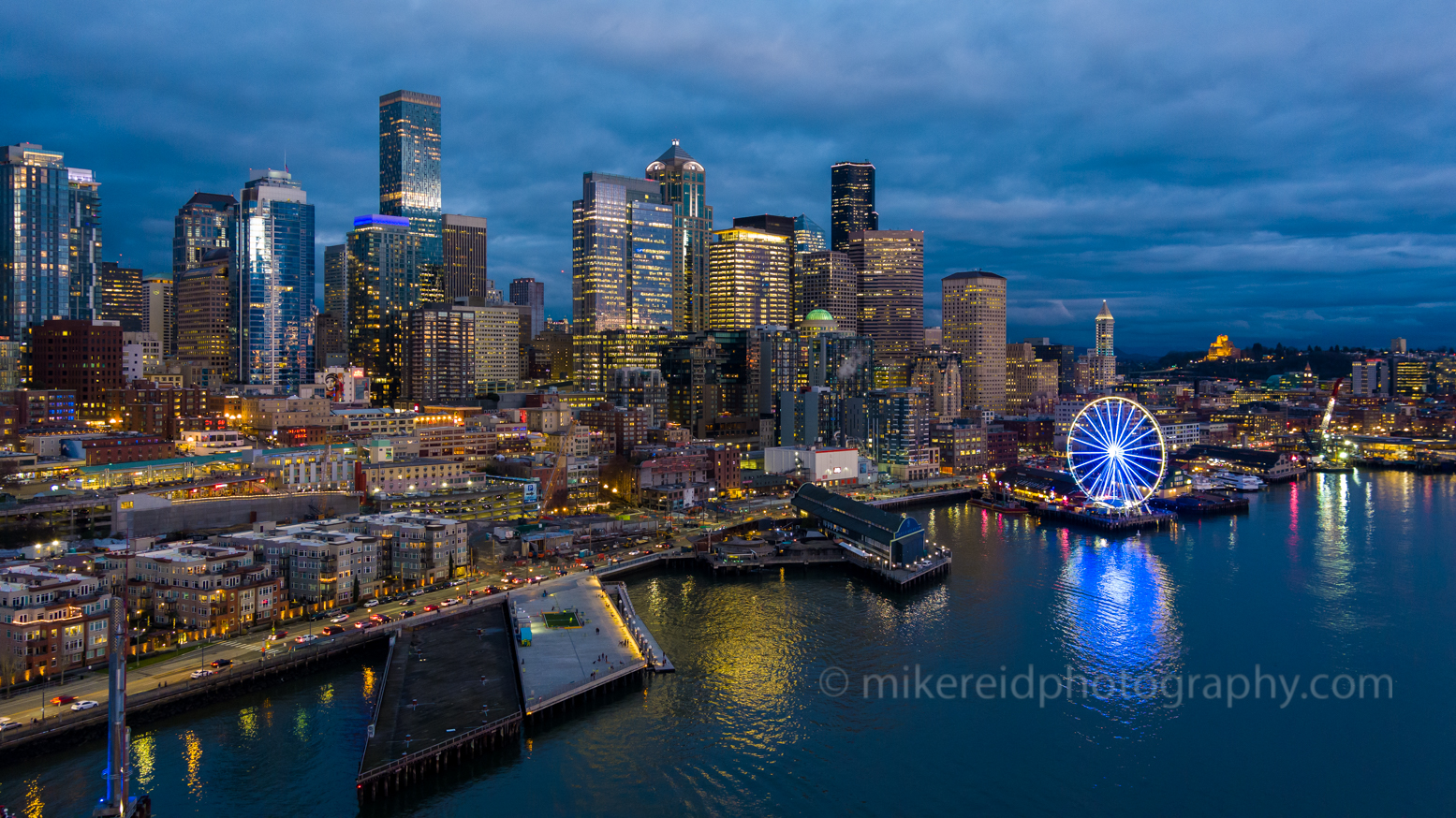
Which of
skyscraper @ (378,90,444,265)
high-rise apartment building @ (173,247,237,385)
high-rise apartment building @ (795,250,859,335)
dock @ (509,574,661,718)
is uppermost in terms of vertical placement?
skyscraper @ (378,90,444,265)

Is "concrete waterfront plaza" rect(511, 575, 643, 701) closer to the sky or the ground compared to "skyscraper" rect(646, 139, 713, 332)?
closer to the ground

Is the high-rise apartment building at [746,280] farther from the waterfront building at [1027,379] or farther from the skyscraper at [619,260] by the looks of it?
the waterfront building at [1027,379]

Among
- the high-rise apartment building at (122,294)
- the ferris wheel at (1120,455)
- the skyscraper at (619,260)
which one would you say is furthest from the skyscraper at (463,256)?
the ferris wheel at (1120,455)

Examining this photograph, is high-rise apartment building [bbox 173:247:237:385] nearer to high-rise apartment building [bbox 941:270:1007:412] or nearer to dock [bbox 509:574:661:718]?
dock [bbox 509:574:661:718]

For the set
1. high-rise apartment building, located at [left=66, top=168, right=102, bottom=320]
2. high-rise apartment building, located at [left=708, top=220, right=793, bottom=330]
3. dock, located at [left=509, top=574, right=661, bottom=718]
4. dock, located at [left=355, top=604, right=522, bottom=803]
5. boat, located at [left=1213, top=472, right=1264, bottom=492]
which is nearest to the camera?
dock, located at [left=355, top=604, right=522, bottom=803]

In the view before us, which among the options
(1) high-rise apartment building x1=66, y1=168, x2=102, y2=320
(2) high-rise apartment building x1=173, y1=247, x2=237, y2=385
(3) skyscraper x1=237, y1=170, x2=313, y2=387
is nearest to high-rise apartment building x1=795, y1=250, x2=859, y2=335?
(3) skyscraper x1=237, y1=170, x2=313, y2=387
